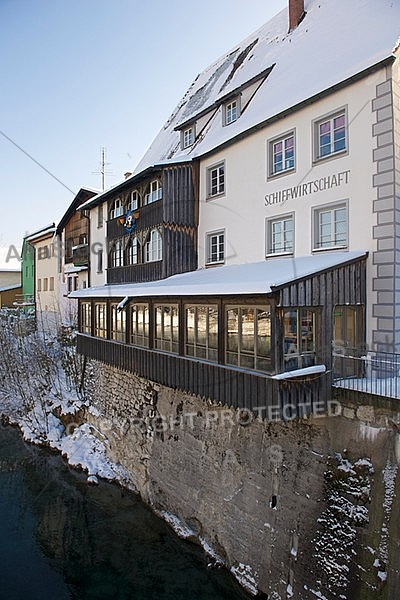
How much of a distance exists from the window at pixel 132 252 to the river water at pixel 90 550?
8.27 meters

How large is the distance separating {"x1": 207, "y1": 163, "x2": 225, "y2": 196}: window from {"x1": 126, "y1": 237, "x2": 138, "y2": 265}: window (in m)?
4.08

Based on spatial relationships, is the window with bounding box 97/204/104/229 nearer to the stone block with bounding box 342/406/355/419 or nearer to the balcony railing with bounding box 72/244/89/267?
the balcony railing with bounding box 72/244/89/267

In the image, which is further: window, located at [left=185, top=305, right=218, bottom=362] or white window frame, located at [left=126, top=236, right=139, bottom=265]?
white window frame, located at [left=126, top=236, right=139, bottom=265]

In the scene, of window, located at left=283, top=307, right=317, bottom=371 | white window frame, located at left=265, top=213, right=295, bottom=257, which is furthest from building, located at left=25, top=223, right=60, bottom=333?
window, located at left=283, top=307, right=317, bottom=371

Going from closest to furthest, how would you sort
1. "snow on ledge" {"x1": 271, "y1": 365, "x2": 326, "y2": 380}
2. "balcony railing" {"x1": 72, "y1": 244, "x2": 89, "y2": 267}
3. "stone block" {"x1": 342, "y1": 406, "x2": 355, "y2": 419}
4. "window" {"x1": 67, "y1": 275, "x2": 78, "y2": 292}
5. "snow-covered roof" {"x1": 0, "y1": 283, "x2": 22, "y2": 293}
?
"snow on ledge" {"x1": 271, "y1": 365, "x2": 326, "y2": 380}, "stone block" {"x1": 342, "y1": 406, "x2": 355, "y2": 419}, "balcony railing" {"x1": 72, "y1": 244, "x2": 89, "y2": 267}, "window" {"x1": 67, "y1": 275, "x2": 78, "y2": 292}, "snow-covered roof" {"x1": 0, "y1": 283, "x2": 22, "y2": 293}

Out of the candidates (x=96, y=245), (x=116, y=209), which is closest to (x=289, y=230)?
(x=116, y=209)

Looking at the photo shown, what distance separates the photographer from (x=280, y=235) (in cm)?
1232

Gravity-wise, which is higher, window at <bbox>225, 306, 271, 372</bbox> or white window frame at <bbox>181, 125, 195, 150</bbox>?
white window frame at <bbox>181, 125, 195, 150</bbox>

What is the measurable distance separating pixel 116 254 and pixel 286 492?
42.1 feet

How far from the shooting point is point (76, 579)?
10.7 m

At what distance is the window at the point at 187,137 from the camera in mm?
17734

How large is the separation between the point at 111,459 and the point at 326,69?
47.2 feet

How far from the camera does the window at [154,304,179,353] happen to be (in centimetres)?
1190

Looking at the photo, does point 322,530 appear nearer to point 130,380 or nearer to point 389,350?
point 389,350
